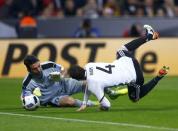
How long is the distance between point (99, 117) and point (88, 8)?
14915 millimetres

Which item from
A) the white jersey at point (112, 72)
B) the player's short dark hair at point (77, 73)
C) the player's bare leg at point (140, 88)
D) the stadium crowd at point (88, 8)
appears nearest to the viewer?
the player's short dark hair at point (77, 73)

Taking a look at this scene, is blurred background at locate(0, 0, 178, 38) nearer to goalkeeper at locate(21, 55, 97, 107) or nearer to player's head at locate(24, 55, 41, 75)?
goalkeeper at locate(21, 55, 97, 107)

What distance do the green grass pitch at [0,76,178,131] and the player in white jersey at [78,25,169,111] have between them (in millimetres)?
341

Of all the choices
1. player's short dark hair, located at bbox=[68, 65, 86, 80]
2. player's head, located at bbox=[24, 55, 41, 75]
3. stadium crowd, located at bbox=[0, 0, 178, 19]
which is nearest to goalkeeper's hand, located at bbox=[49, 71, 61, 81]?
player's head, located at bbox=[24, 55, 41, 75]

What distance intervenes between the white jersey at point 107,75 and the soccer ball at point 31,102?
1.06 meters

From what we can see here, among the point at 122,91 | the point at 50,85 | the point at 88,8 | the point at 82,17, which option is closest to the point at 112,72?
the point at 122,91

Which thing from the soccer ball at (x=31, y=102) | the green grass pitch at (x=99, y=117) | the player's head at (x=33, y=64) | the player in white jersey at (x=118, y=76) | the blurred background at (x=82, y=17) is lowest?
the green grass pitch at (x=99, y=117)

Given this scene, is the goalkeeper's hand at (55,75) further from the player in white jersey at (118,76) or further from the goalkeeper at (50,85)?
the player in white jersey at (118,76)

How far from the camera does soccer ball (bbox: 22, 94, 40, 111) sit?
1688 cm

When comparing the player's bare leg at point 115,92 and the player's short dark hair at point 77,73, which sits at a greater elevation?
the player's short dark hair at point 77,73

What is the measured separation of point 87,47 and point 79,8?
154 inches

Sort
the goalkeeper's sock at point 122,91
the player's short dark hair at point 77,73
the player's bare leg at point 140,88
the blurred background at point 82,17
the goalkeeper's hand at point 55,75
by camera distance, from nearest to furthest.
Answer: the player's short dark hair at point 77,73
the player's bare leg at point 140,88
the goalkeeper's sock at point 122,91
the goalkeeper's hand at point 55,75
the blurred background at point 82,17

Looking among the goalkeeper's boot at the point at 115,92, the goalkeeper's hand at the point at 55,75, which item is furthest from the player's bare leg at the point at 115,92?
the goalkeeper's hand at the point at 55,75

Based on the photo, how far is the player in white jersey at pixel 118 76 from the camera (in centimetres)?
1625
